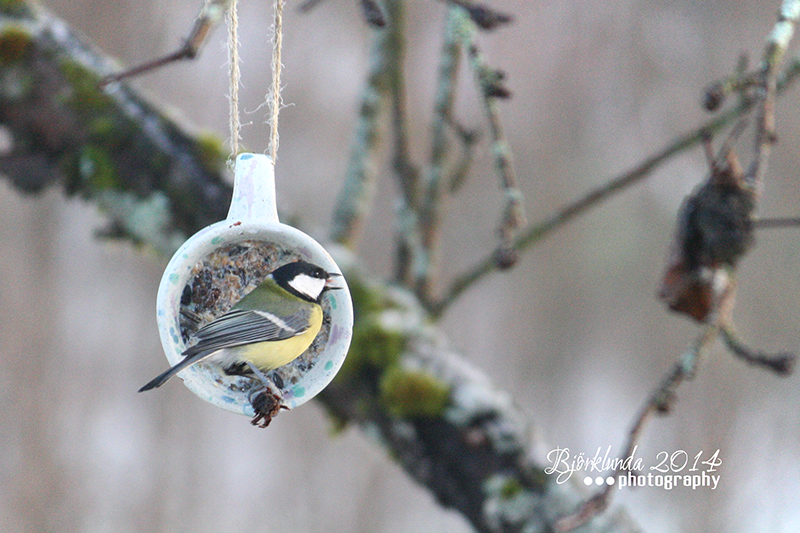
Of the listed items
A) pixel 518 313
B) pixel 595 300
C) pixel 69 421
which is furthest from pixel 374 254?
pixel 69 421

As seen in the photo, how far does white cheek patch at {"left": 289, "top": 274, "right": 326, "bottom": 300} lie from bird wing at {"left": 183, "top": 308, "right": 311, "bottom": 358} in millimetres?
26

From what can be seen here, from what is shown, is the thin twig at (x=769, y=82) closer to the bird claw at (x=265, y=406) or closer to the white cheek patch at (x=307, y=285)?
the white cheek patch at (x=307, y=285)

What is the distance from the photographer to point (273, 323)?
A: 99 cm

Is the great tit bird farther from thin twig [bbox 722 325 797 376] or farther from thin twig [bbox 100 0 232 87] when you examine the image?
thin twig [bbox 722 325 797 376]

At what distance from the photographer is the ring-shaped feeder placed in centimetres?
97

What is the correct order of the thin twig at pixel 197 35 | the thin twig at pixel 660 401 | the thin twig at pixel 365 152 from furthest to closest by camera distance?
the thin twig at pixel 365 152, the thin twig at pixel 660 401, the thin twig at pixel 197 35

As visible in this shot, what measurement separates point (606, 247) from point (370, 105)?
2.64 m

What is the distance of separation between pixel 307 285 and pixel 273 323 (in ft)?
0.23

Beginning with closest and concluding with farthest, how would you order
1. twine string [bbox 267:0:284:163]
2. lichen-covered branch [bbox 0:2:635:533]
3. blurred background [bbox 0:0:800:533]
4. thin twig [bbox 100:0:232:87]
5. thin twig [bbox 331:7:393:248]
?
1. thin twig [bbox 100:0:232:87]
2. twine string [bbox 267:0:284:163]
3. lichen-covered branch [bbox 0:2:635:533]
4. thin twig [bbox 331:7:393:248]
5. blurred background [bbox 0:0:800:533]

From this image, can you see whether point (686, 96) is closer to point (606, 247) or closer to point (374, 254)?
point (606, 247)

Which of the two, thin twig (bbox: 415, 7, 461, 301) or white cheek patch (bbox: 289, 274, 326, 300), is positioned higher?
thin twig (bbox: 415, 7, 461, 301)

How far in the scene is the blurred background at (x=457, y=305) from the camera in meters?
3.57

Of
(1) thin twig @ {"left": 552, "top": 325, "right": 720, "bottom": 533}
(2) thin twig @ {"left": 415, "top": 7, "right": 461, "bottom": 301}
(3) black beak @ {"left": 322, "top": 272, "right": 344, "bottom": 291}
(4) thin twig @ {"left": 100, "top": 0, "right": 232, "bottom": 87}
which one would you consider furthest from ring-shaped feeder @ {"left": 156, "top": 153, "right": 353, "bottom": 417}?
(2) thin twig @ {"left": 415, "top": 7, "right": 461, "bottom": 301}

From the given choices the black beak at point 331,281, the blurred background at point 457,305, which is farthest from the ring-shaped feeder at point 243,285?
the blurred background at point 457,305
